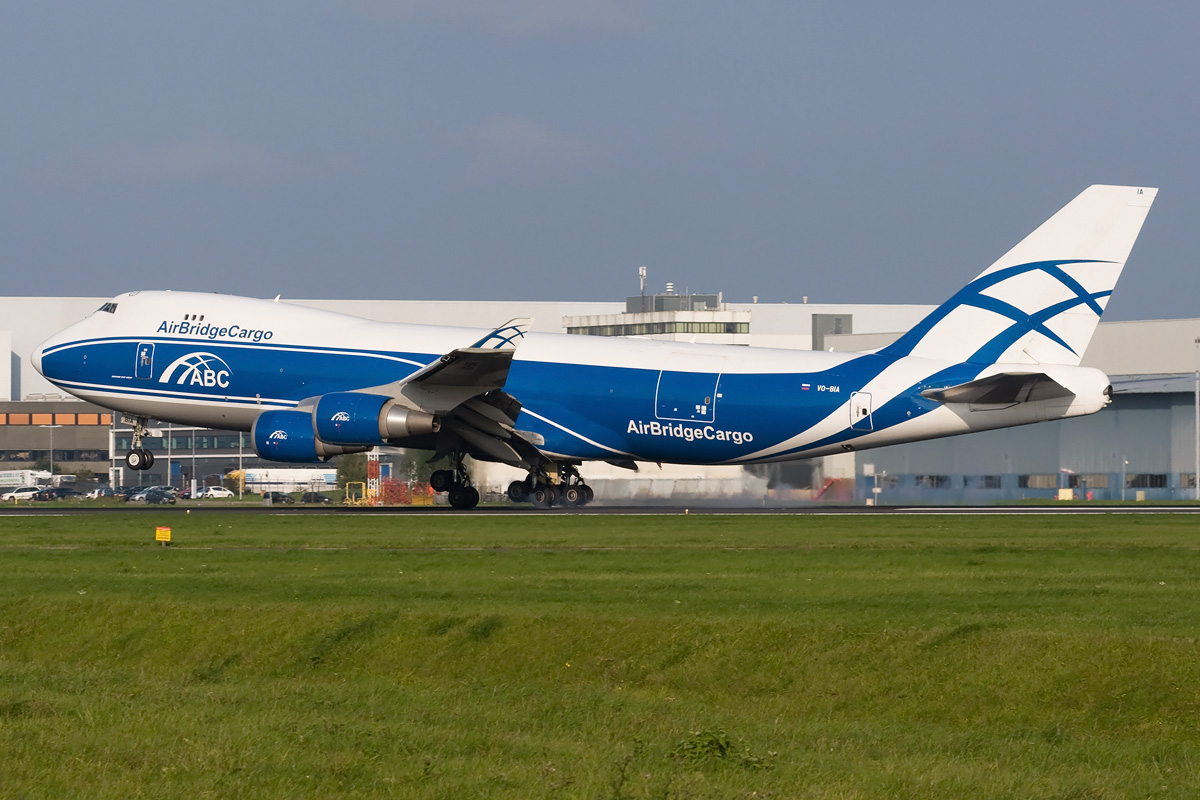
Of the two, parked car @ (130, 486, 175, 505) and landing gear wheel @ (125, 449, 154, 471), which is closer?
landing gear wheel @ (125, 449, 154, 471)

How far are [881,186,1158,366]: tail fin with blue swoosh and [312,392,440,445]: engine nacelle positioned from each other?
1696 centimetres

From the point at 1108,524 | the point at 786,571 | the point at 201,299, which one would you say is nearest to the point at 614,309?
the point at 201,299

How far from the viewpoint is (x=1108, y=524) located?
117ft

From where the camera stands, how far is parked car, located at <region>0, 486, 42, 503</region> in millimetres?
99250

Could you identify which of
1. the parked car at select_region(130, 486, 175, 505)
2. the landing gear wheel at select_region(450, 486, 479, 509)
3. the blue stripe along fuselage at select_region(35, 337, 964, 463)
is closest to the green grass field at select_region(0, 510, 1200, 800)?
the blue stripe along fuselage at select_region(35, 337, 964, 463)

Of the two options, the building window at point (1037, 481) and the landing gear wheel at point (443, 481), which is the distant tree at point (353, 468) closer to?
the building window at point (1037, 481)

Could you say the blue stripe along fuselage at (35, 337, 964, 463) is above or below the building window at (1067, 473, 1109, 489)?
above

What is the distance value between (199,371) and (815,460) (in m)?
26.6

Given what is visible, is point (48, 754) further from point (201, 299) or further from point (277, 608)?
point (201, 299)

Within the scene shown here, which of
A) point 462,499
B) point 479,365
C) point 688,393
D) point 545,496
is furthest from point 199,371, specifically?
point 688,393

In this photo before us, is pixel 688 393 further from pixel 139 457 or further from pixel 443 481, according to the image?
pixel 139 457

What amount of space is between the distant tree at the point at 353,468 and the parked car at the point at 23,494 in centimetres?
2223

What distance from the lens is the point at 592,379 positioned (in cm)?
4403

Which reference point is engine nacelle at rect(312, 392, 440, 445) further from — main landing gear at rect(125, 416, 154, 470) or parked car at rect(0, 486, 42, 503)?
parked car at rect(0, 486, 42, 503)
